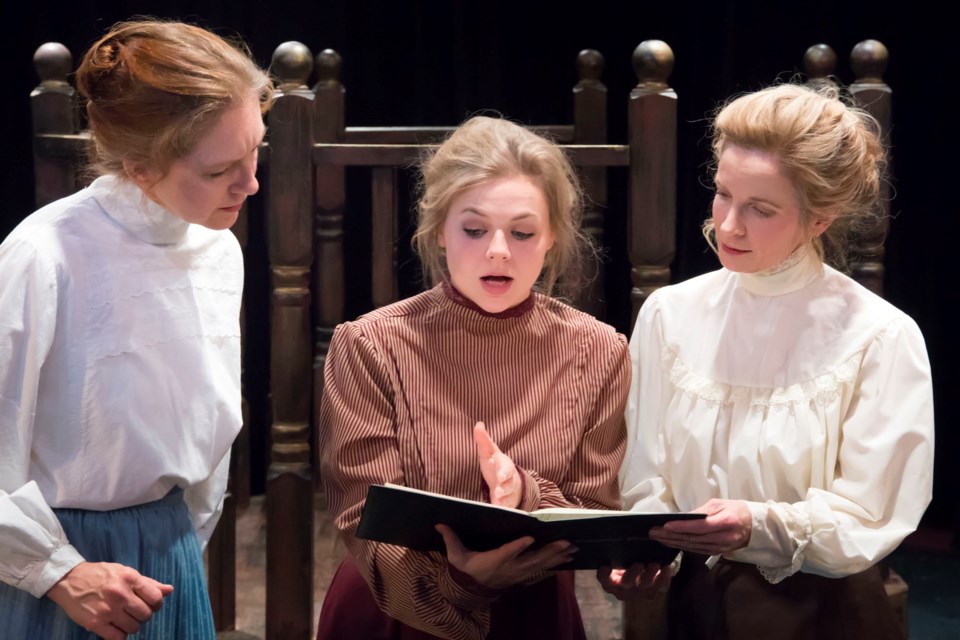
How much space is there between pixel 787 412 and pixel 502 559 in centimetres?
60

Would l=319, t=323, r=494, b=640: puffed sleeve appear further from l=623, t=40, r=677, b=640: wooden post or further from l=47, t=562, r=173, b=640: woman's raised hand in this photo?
l=623, t=40, r=677, b=640: wooden post

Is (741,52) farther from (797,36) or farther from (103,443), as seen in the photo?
(103,443)

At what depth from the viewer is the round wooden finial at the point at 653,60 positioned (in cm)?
259

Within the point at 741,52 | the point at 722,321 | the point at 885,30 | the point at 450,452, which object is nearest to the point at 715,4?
the point at 741,52

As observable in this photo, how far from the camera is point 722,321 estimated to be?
2.29 meters

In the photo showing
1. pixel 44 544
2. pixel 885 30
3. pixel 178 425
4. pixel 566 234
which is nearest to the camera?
pixel 44 544

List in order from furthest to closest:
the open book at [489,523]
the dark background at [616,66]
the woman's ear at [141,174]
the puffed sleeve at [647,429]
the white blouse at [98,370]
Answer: the dark background at [616,66], the puffed sleeve at [647,429], the woman's ear at [141,174], the white blouse at [98,370], the open book at [489,523]

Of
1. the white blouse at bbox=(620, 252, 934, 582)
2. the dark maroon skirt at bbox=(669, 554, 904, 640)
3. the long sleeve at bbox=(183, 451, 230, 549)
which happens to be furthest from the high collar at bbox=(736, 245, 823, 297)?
the long sleeve at bbox=(183, 451, 230, 549)

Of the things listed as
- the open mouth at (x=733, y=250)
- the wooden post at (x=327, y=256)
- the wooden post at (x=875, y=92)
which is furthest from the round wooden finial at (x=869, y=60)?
the wooden post at (x=327, y=256)

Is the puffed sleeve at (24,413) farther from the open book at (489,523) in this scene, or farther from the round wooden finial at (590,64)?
the round wooden finial at (590,64)

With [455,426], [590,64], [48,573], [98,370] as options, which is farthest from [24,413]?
[590,64]

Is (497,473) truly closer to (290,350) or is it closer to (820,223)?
(820,223)

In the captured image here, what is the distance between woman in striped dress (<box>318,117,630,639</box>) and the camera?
2.06 metres

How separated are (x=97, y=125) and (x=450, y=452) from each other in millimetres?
796
